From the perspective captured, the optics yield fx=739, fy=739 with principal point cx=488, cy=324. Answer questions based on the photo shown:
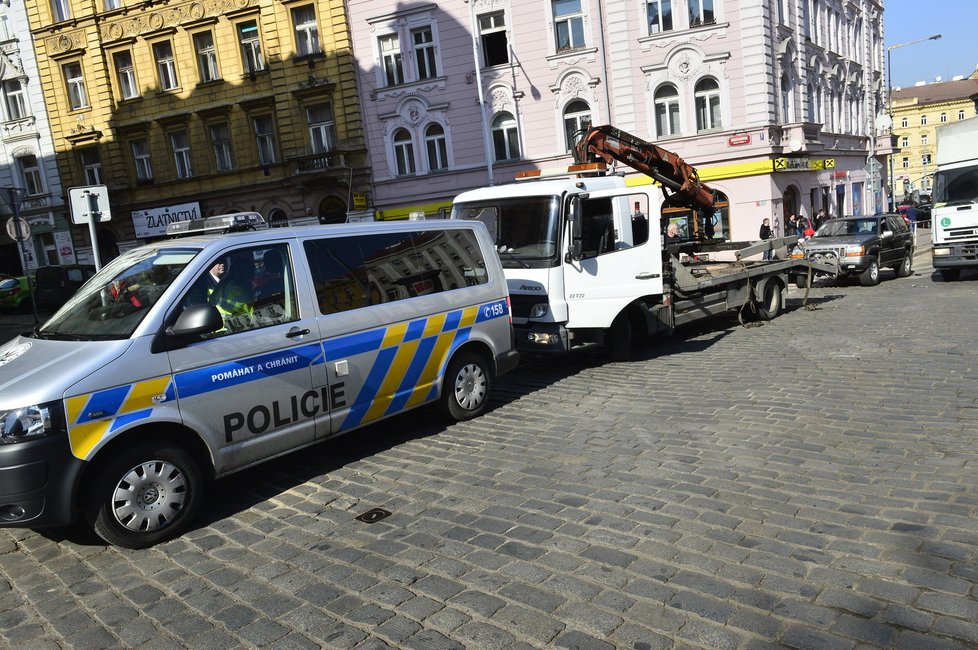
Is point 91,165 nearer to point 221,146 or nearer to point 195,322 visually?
point 221,146

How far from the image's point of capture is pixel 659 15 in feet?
81.0

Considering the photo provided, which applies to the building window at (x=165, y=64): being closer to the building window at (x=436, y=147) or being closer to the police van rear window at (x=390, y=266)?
the building window at (x=436, y=147)

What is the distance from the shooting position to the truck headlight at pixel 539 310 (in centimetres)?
900

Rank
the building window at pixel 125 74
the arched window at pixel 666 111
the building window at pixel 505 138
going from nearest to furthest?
the arched window at pixel 666 111
the building window at pixel 505 138
the building window at pixel 125 74

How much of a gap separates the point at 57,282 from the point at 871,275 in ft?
75.5

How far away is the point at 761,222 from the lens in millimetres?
24938

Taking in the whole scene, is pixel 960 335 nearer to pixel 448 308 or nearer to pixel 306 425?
pixel 448 308

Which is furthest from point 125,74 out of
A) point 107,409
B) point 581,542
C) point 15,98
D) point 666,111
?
point 581,542

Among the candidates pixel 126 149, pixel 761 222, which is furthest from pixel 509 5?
pixel 126 149

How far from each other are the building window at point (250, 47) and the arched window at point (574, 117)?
1212cm

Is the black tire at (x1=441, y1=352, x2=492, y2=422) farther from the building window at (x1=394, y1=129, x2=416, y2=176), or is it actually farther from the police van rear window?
the building window at (x1=394, y1=129, x2=416, y2=176)

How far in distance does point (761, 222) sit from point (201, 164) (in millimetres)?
21895

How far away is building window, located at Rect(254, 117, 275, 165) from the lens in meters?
29.3

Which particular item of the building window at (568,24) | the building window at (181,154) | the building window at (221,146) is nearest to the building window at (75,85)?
the building window at (181,154)
